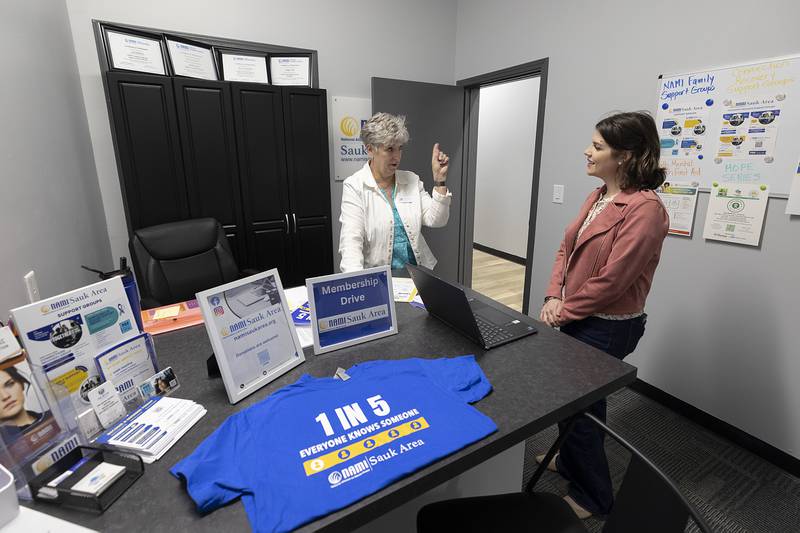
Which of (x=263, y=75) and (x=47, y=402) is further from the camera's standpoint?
(x=263, y=75)

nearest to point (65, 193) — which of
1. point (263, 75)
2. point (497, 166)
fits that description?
point (263, 75)

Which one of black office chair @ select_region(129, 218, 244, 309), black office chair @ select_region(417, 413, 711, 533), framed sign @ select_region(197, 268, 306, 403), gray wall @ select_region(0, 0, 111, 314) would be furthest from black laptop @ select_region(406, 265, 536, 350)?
black office chair @ select_region(129, 218, 244, 309)

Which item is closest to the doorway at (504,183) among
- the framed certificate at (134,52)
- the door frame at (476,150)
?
the door frame at (476,150)

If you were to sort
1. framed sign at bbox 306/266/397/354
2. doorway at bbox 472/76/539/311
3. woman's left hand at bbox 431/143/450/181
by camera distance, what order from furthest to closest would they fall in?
doorway at bbox 472/76/539/311, woman's left hand at bbox 431/143/450/181, framed sign at bbox 306/266/397/354

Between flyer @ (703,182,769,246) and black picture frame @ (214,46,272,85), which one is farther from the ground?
black picture frame @ (214,46,272,85)

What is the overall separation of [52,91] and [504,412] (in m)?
2.55

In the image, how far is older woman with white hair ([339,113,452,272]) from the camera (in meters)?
1.90

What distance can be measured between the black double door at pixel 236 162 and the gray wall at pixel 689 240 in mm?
1692

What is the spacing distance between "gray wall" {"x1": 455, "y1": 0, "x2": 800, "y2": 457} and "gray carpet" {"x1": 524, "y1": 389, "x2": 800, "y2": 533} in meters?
0.15

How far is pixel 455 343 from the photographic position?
1.26m

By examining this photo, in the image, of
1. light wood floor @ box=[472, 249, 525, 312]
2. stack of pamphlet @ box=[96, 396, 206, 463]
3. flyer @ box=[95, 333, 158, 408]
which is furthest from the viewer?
light wood floor @ box=[472, 249, 525, 312]

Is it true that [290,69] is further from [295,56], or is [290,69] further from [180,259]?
[180,259]

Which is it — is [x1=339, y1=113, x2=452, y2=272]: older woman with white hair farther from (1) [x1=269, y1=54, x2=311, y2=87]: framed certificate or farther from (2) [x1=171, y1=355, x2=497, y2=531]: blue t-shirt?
(1) [x1=269, y1=54, x2=311, y2=87]: framed certificate

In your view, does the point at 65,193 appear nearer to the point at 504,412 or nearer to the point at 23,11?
the point at 23,11
